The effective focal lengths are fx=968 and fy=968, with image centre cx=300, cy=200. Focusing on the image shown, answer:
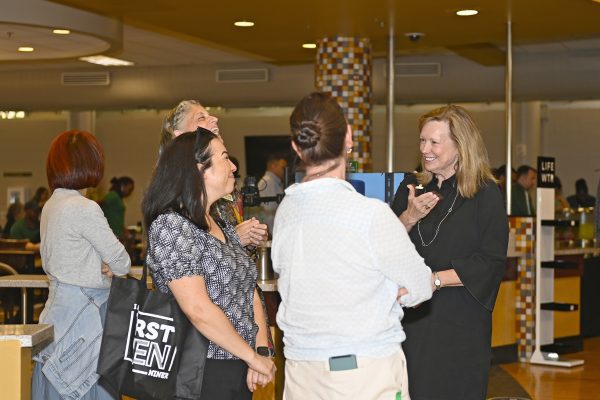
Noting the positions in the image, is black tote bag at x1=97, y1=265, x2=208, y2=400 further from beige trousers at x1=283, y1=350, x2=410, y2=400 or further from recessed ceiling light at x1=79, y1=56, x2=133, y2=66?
recessed ceiling light at x1=79, y1=56, x2=133, y2=66

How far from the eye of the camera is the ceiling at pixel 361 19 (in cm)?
797

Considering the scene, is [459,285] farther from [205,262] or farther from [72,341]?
[72,341]

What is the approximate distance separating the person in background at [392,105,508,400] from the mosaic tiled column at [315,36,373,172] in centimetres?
618

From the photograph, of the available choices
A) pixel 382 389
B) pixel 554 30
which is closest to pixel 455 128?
pixel 382 389

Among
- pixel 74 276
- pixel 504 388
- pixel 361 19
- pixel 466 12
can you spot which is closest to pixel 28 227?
pixel 361 19

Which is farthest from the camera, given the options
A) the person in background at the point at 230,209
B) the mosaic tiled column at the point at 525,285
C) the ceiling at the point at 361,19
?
the mosaic tiled column at the point at 525,285

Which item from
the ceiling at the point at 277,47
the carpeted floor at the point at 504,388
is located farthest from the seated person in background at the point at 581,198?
the carpeted floor at the point at 504,388

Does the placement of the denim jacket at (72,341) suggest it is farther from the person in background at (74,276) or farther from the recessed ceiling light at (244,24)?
the recessed ceiling light at (244,24)

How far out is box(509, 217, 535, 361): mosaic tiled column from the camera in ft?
26.5

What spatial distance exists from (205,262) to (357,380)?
0.60m

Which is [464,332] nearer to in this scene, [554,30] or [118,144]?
[554,30]

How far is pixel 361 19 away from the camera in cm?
858

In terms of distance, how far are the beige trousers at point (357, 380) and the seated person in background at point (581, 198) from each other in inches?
371

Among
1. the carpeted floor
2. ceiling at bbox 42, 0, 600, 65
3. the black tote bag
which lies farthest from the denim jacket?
ceiling at bbox 42, 0, 600, 65
